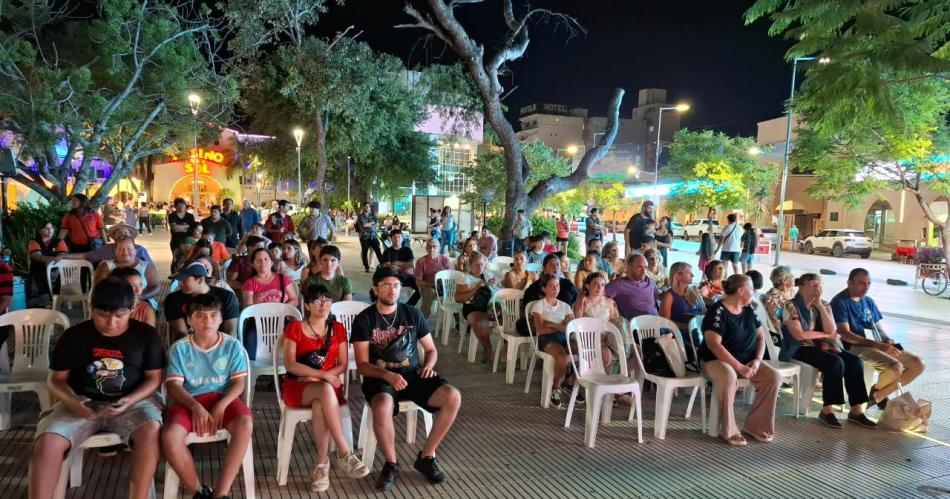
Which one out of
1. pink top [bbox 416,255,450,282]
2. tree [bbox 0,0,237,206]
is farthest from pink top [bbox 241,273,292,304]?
tree [bbox 0,0,237,206]

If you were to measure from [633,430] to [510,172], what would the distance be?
1057cm

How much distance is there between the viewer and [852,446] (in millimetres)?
4531

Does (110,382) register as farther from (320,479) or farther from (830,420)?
(830,420)

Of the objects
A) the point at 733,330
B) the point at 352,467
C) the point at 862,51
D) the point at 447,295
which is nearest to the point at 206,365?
the point at 352,467

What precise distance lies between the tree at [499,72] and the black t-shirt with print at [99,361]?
34.7ft

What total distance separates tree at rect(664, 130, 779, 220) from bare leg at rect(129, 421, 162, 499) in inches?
928

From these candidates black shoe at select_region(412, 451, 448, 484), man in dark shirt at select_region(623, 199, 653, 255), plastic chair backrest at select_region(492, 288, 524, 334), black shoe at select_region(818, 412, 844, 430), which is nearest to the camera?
black shoe at select_region(412, 451, 448, 484)

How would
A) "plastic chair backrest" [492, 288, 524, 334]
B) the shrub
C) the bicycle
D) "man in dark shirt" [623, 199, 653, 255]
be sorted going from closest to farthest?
"plastic chair backrest" [492, 288, 524, 334]
the shrub
"man in dark shirt" [623, 199, 653, 255]
the bicycle

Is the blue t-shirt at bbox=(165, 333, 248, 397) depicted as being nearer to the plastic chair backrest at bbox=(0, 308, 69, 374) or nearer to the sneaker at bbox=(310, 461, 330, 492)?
the sneaker at bbox=(310, 461, 330, 492)

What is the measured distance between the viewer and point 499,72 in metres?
14.7

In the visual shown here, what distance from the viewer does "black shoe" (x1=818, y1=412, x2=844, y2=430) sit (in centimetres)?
494

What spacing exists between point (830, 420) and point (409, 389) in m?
3.62

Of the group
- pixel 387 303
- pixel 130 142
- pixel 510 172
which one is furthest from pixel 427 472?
pixel 130 142

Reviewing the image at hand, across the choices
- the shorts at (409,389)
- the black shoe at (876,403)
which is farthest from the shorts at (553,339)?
the black shoe at (876,403)
